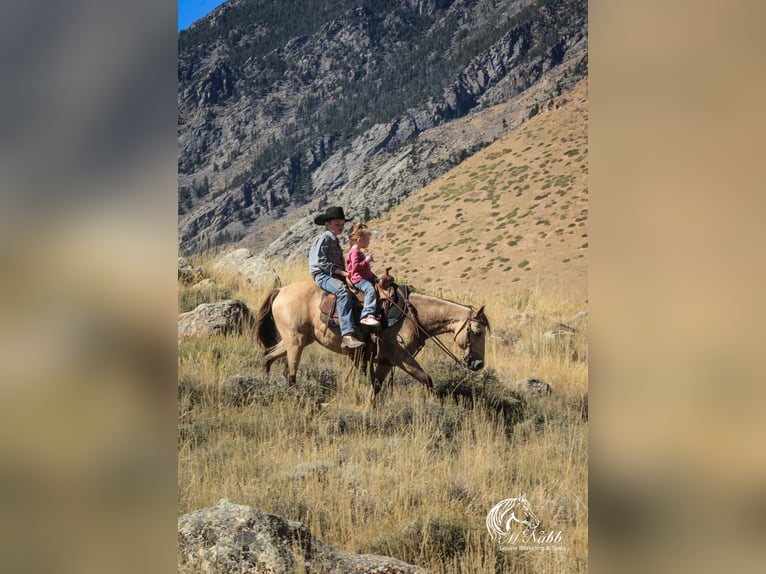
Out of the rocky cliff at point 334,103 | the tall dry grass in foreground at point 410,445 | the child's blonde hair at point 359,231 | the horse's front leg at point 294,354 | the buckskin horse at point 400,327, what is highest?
the rocky cliff at point 334,103

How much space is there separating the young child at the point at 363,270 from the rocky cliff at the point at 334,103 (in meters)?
0.19

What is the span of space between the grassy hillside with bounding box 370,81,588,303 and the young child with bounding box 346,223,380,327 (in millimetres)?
100

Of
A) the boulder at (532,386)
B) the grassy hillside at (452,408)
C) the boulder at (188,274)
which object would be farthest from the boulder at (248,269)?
the boulder at (532,386)

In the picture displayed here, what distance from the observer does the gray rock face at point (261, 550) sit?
3.53 m

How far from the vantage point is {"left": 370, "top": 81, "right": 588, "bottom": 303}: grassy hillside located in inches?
166

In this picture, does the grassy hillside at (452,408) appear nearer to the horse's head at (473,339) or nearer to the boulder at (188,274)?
the horse's head at (473,339)

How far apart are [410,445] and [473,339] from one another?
1171 millimetres

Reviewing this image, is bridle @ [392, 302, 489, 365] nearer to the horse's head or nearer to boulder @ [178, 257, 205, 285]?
the horse's head
